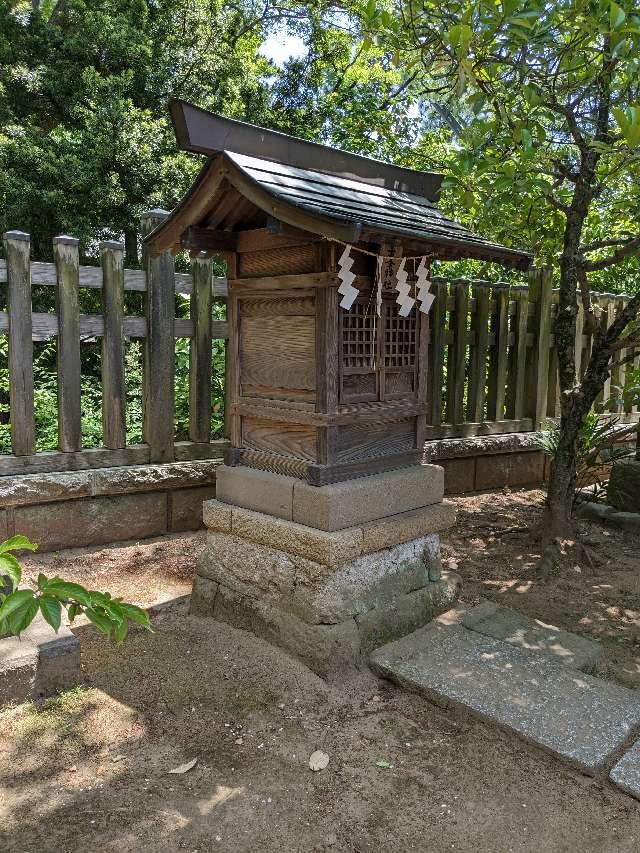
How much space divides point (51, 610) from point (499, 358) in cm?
665

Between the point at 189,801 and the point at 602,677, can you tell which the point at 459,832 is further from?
the point at 602,677

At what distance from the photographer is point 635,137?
3.21 m

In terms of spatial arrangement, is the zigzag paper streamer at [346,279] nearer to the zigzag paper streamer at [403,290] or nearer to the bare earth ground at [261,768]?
the zigzag paper streamer at [403,290]

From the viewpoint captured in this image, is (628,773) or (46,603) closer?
(46,603)

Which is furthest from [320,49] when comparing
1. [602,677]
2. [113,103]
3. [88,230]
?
[602,677]

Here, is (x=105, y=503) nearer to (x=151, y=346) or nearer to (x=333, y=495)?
(x=151, y=346)

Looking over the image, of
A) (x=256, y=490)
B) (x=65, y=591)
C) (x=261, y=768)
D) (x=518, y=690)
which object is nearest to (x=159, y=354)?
(x=256, y=490)

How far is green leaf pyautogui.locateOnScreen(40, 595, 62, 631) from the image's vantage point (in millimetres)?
1594

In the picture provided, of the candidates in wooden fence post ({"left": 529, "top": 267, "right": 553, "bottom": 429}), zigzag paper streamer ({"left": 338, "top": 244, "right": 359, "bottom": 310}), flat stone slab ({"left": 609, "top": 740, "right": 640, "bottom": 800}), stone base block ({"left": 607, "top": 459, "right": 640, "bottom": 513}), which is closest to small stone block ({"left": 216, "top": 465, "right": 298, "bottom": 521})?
zigzag paper streamer ({"left": 338, "top": 244, "right": 359, "bottom": 310})

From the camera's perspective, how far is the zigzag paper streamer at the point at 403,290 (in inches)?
159

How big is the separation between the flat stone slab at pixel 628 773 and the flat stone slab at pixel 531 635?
779 mm

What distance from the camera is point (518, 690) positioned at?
11.4ft

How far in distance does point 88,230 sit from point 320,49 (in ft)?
20.3

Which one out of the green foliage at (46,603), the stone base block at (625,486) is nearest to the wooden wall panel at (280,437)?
the green foliage at (46,603)
